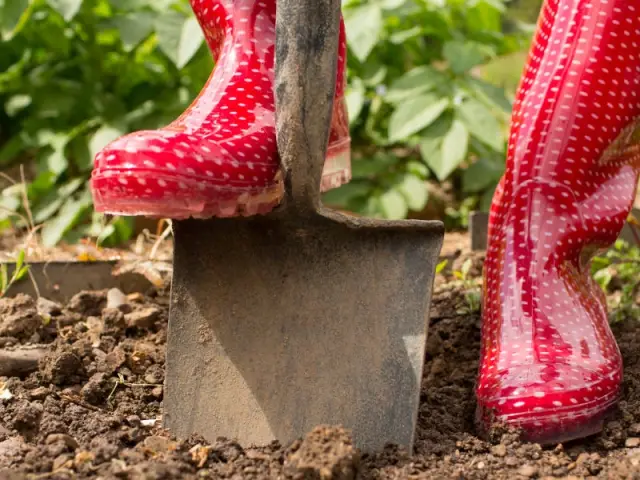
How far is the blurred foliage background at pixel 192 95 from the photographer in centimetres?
311

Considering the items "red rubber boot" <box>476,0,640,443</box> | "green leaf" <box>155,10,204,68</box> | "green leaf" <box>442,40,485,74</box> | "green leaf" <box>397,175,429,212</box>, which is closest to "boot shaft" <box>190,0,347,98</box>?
"red rubber boot" <box>476,0,640,443</box>

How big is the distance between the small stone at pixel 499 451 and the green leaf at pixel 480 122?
1.91m

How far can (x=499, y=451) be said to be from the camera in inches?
49.4

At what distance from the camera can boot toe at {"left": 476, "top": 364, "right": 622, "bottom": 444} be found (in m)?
1.29

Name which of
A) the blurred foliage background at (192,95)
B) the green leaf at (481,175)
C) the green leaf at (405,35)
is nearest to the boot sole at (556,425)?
the blurred foliage background at (192,95)

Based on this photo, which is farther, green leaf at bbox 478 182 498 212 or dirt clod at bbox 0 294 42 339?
green leaf at bbox 478 182 498 212

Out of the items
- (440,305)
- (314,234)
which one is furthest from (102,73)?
(314,234)

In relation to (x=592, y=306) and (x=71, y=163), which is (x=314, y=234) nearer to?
(x=592, y=306)

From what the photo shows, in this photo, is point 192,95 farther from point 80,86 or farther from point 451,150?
point 451,150

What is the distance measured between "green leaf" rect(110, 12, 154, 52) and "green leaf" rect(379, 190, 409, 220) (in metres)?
1.06

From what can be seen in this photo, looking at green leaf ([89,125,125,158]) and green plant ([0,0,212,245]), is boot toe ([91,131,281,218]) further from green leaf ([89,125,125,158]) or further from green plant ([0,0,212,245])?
green leaf ([89,125,125,158])

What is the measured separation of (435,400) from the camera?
1473 millimetres

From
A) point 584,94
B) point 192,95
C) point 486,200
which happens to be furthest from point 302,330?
point 192,95

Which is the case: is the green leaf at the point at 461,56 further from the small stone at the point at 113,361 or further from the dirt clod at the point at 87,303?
the small stone at the point at 113,361
